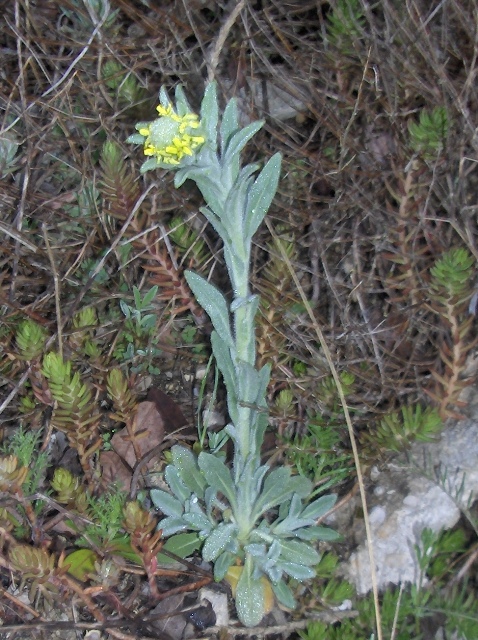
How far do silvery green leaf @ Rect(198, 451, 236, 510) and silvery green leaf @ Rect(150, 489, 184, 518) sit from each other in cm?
14

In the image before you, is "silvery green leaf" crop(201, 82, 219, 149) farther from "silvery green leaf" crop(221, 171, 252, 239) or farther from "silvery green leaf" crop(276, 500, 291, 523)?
"silvery green leaf" crop(276, 500, 291, 523)

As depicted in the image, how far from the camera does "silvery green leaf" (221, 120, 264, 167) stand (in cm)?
158

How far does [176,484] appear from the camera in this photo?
2.04m

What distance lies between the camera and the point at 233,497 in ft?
6.50

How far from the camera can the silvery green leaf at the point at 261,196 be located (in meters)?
1.68

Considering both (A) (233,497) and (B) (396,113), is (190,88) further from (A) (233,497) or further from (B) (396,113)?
(A) (233,497)

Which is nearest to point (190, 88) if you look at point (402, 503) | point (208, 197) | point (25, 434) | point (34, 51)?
point (34, 51)

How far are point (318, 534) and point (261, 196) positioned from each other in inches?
39.5

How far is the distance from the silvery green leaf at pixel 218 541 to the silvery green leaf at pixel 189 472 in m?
0.13

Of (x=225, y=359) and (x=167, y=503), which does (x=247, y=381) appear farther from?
(x=167, y=503)

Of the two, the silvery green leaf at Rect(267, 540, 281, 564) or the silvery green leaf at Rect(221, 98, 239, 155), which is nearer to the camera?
the silvery green leaf at Rect(221, 98, 239, 155)

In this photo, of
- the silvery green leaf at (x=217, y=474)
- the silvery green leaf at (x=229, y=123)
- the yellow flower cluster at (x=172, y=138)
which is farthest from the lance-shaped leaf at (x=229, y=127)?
the silvery green leaf at (x=217, y=474)

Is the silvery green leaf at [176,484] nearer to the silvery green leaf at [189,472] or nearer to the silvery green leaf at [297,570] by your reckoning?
the silvery green leaf at [189,472]

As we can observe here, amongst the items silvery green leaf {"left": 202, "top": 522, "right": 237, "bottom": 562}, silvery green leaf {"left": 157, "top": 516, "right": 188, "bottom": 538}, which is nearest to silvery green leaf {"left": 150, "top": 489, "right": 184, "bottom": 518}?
silvery green leaf {"left": 157, "top": 516, "right": 188, "bottom": 538}
